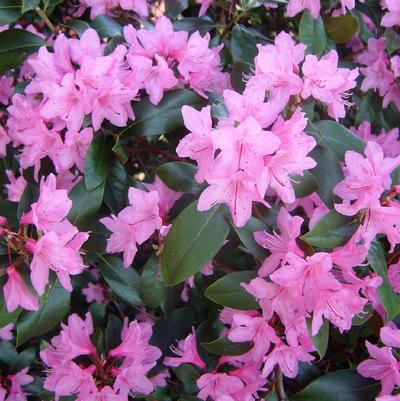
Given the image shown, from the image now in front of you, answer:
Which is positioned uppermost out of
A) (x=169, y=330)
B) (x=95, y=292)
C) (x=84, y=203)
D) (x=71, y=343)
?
(x=84, y=203)

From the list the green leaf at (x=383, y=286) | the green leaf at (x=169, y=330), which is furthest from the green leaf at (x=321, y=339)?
the green leaf at (x=169, y=330)

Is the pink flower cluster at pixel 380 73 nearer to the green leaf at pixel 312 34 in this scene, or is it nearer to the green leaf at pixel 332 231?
the green leaf at pixel 312 34

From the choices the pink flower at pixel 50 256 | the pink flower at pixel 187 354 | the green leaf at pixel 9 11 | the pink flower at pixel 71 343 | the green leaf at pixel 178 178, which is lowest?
the pink flower at pixel 187 354

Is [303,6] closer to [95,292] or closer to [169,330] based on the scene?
[169,330]

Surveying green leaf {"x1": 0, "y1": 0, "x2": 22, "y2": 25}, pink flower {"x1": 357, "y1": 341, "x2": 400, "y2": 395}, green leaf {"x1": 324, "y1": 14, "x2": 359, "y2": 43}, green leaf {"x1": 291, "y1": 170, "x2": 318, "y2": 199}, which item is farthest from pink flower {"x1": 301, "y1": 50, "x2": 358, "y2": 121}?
green leaf {"x1": 0, "y1": 0, "x2": 22, "y2": 25}

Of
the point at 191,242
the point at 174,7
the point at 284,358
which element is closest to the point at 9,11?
the point at 174,7

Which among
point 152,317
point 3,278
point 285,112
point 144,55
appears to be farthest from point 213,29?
point 3,278

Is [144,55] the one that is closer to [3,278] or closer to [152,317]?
[3,278]

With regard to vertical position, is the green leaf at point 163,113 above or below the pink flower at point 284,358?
above
